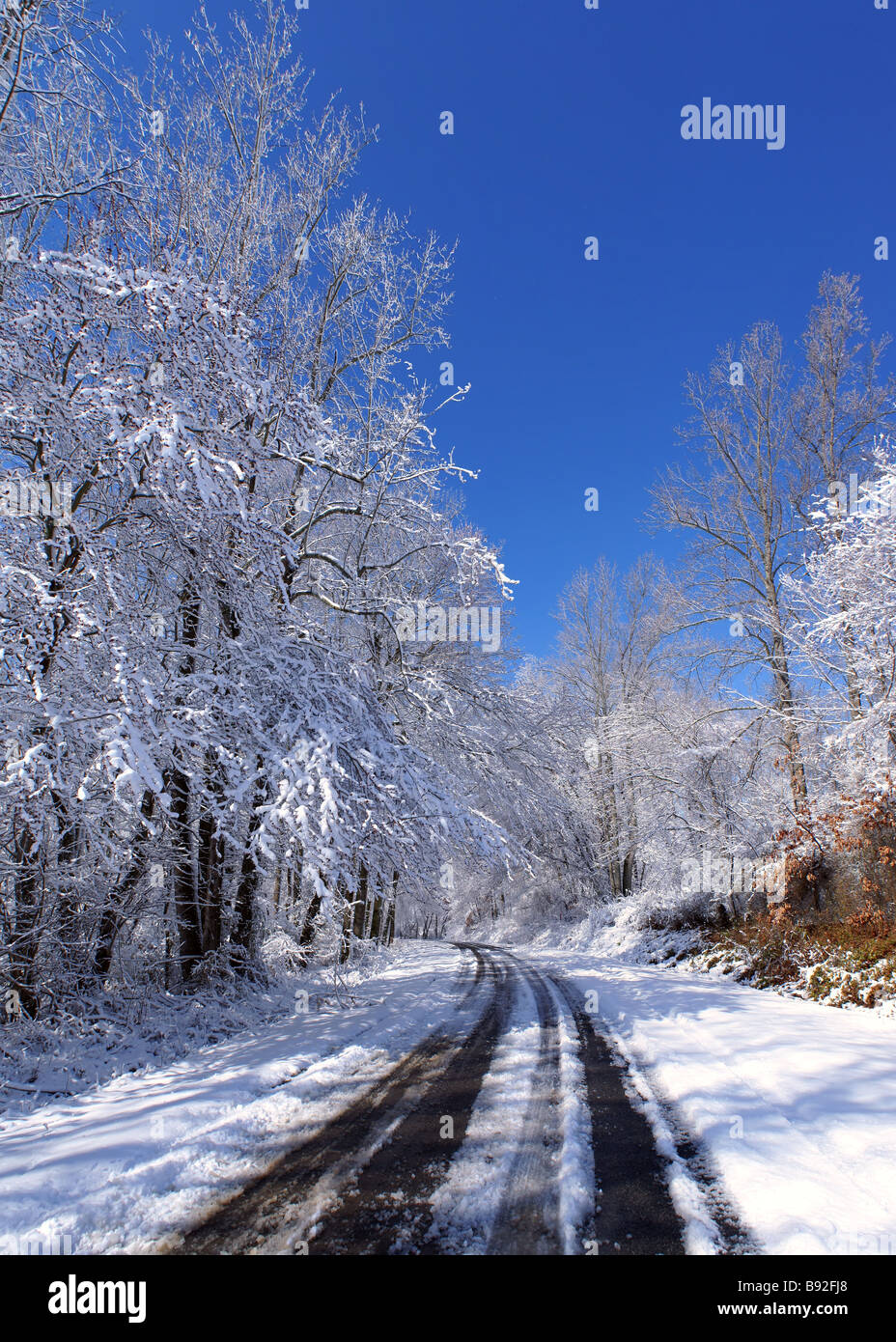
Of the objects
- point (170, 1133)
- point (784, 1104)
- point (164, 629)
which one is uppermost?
point (164, 629)

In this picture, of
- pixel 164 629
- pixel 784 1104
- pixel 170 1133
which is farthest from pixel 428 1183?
pixel 164 629

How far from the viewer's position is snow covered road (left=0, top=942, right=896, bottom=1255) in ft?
9.46

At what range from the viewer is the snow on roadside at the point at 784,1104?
298 centimetres

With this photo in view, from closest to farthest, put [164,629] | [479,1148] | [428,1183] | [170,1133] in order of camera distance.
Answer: [428,1183] < [479,1148] < [170,1133] < [164,629]

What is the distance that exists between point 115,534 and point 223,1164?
6.54 metres

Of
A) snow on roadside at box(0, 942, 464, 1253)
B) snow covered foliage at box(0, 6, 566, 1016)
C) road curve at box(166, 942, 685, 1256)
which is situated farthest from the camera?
snow covered foliage at box(0, 6, 566, 1016)

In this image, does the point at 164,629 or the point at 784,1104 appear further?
the point at 164,629

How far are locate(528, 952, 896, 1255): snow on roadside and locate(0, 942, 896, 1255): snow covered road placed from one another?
0.02 metres

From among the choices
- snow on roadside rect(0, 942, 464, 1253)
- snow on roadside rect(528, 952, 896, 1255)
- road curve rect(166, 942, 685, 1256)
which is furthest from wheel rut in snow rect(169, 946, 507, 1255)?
snow on roadside rect(528, 952, 896, 1255)

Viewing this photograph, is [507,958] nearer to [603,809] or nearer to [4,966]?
[603,809]

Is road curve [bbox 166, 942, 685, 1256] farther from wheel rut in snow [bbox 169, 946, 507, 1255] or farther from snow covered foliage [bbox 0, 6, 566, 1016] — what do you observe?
snow covered foliage [bbox 0, 6, 566, 1016]

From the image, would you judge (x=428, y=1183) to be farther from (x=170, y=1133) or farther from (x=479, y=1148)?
(x=170, y=1133)

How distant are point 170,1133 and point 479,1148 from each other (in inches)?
78.8

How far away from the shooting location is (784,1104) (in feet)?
14.8
